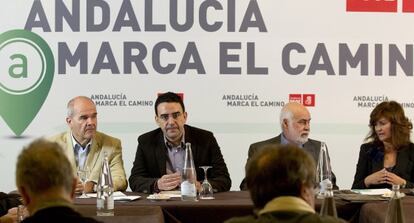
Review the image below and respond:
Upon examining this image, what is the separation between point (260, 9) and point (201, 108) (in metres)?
0.98

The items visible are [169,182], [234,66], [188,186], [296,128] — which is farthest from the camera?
[234,66]

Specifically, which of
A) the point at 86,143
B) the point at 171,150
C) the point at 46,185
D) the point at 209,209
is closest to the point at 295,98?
the point at 171,150

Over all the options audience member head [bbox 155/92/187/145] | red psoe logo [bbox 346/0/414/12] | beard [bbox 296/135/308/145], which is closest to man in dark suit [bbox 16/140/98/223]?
audience member head [bbox 155/92/187/145]

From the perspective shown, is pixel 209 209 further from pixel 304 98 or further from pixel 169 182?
pixel 304 98

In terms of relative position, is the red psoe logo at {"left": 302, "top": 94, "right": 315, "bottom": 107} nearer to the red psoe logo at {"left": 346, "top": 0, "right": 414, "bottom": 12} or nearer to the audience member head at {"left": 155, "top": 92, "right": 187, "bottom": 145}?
the red psoe logo at {"left": 346, "top": 0, "right": 414, "bottom": 12}

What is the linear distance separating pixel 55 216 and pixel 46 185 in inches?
3.7

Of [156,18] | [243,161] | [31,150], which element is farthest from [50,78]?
[31,150]

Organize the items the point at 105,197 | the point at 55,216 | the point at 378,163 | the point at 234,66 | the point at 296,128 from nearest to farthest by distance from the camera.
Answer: the point at 55,216 < the point at 105,197 < the point at 378,163 < the point at 296,128 < the point at 234,66

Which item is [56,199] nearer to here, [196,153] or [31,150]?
[31,150]

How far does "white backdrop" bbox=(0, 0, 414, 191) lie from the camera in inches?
223

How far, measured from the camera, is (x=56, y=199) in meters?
1.84

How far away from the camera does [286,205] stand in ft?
5.97

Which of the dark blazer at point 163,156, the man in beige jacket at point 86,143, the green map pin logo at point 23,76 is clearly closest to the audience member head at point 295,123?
the dark blazer at point 163,156

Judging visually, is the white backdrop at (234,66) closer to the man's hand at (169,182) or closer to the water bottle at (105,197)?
the man's hand at (169,182)
